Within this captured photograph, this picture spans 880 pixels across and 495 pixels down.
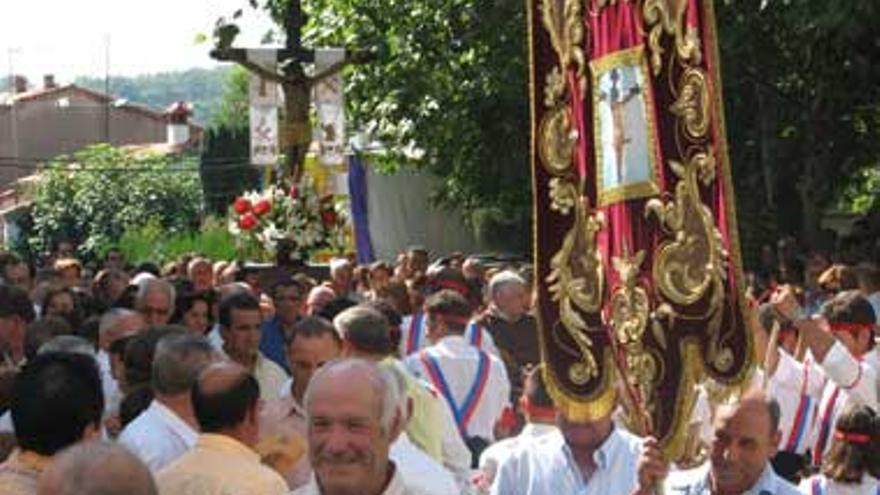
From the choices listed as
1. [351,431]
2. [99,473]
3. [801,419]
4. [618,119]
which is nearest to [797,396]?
[801,419]

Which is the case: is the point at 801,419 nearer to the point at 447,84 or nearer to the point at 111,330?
the point at 111,330

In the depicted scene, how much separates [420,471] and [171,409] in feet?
3.61

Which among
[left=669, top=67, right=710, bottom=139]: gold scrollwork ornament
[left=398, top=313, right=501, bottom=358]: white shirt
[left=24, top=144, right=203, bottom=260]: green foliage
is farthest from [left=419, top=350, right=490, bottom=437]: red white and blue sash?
[left=24, top=144, right=203, bottom=260]: green foliage

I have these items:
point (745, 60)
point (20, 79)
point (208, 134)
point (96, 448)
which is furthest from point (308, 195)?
point (20, 79)

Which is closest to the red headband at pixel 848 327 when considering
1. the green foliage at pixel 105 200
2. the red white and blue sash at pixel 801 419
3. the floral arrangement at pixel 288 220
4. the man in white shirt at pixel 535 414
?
the red white and blue sash at pixel 801 419

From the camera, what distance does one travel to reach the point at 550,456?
697cm

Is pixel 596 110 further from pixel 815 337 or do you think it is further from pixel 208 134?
pixel 208 134

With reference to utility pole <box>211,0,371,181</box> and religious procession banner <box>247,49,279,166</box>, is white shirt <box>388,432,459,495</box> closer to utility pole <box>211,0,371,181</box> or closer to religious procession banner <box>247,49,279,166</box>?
utility pole <box>211,0,371,181</box>

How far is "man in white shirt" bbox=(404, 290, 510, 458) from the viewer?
10.0 metres

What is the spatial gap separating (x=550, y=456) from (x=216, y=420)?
1.29 meters

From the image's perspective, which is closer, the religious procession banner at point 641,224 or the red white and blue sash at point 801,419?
the religious procession banner at point 641,224

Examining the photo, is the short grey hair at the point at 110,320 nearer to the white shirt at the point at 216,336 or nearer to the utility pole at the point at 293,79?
the white shirt at the point at 216,336

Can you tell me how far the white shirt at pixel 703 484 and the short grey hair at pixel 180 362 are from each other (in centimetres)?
162

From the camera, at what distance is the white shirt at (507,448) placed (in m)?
7.40
